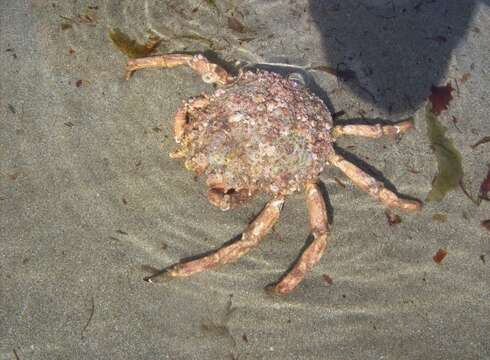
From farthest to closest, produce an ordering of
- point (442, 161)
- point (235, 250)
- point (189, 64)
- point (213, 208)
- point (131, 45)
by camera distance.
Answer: point (131, 45)
point (442, 161)
point (189, 64)
point (213, 208)
point (235, 250)

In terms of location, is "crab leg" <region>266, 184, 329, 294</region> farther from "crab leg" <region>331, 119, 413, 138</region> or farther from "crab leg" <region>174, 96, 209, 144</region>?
"crab leg" <region>174, 96, 209, 144</region>

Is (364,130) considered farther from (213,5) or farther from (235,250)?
(213,5)

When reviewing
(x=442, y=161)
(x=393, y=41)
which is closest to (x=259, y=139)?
(x=442, y=161)

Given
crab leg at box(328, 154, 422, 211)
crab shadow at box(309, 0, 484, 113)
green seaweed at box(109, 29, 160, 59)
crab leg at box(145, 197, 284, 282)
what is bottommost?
crab leg at box(145, 197, 284, 282)

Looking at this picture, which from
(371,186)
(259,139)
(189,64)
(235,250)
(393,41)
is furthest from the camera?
(393,41)

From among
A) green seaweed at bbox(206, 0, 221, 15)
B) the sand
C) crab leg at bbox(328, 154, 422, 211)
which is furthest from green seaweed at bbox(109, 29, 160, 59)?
crab leg at bbox(328, 154, 422, 211)

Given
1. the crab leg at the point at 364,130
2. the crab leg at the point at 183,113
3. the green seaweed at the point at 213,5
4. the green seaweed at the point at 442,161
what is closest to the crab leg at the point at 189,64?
the crab leg at the point at 183,113

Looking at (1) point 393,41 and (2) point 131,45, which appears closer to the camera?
(2) point 131,45
